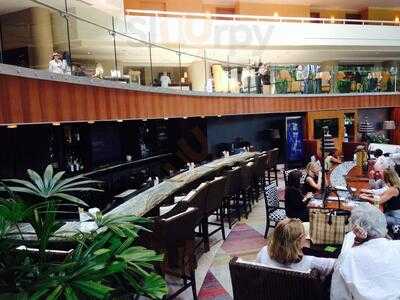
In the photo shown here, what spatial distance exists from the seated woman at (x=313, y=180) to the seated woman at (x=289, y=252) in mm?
2884

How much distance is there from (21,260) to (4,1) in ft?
29.2

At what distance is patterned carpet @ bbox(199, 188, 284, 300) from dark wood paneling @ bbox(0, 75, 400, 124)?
2295 mm

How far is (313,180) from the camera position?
550 centimetres

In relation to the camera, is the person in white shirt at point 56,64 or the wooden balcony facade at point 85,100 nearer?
the wooden balcony facade at point 85,100

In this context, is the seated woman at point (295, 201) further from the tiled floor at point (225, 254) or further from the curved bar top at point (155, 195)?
the curved bar top at point (155, 195)

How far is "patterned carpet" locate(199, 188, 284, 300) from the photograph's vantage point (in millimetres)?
3858

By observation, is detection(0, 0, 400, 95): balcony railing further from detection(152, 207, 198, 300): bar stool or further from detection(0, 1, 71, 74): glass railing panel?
detection(152, 207, 198, 300): bar stool

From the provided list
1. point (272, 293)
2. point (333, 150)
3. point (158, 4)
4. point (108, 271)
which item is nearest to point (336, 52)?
point (333, 150)

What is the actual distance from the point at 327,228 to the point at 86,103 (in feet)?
9.27

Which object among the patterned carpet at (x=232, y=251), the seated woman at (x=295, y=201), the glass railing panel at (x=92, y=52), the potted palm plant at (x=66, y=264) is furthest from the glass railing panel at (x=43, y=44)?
the seated woman at (x=295, y=201)

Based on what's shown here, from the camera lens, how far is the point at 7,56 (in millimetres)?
3246

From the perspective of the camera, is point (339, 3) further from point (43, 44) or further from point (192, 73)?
point (43, 44)

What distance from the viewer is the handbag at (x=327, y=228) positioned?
3.19 metres

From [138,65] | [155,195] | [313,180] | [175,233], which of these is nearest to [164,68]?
[138,65]
